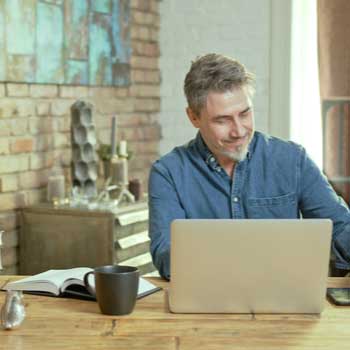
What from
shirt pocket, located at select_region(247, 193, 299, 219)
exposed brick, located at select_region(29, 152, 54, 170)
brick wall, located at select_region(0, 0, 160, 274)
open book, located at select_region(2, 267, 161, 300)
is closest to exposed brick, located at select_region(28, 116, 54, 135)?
brick wall, located at select_region(0, 0, 160, 274)

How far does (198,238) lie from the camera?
1776 millimetres

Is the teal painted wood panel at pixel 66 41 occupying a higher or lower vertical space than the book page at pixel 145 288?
higher

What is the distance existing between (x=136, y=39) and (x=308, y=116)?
1.02 m

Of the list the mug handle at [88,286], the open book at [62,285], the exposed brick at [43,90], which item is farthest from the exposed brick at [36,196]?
the mug handle at [88,286]

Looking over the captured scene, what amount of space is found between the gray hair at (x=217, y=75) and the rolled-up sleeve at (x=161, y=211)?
10.0 inches

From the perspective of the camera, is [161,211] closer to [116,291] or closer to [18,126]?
[116,291]

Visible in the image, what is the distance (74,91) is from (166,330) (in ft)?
8.24

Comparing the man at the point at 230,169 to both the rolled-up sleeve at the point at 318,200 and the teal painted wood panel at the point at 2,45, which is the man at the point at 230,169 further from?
the teal painted wood panel at the point at 2,45

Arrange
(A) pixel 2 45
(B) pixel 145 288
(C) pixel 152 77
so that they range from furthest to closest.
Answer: (C) pixel 152 77, (A) pixel 2 45, (B) pixel 145 288

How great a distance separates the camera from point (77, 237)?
3.67m

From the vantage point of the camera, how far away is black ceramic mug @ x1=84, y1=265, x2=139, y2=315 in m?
1.83

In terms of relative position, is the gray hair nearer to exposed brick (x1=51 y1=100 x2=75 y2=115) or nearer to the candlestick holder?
the candlestick holder

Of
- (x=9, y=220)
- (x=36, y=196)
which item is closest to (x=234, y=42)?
(x=36, y=196)

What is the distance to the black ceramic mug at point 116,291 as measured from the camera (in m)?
1.83
